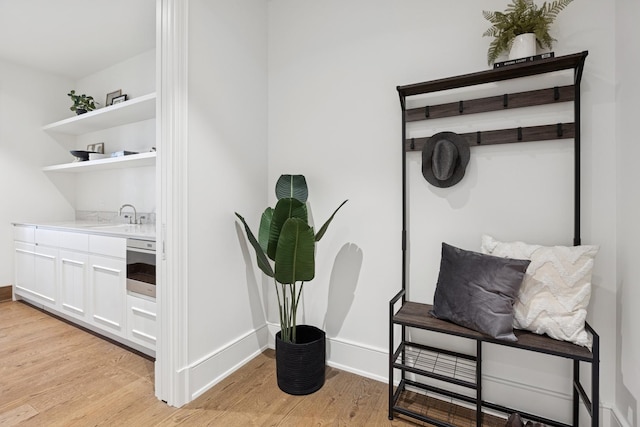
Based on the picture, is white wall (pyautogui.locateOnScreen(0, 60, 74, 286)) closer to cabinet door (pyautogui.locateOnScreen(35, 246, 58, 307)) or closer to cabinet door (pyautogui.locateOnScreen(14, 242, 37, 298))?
cabinet door (pyautogui.locateOnScreen(14, 242, 37, 298))

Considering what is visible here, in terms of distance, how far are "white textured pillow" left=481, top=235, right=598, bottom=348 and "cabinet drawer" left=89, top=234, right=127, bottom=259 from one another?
2579mm

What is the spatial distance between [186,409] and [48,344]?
168 centimetres

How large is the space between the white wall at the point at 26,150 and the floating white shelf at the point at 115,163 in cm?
20

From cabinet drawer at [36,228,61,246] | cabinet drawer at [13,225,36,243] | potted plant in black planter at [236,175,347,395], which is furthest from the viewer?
cabinet drawer at [13,225,36,243]

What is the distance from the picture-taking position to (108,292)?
8.13 ft

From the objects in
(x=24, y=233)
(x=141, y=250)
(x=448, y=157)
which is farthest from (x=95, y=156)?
(x=448, y=157)

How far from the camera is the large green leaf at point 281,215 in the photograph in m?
1.84

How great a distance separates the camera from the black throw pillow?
4.48 ft

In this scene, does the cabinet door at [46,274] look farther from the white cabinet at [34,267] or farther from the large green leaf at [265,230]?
the large green leaf at [265,230]

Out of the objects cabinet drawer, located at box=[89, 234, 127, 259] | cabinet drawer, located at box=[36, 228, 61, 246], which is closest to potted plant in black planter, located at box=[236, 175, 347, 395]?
cabinet drawer, located at box=[89, 234, 127, 259]

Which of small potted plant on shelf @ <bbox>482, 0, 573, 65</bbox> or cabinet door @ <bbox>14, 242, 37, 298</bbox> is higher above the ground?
small potted plant on shelf @ <bbox>482, 0, 573, 65</bbox>

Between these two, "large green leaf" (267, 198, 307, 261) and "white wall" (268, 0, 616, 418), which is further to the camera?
"large green leaf" (267, 198, 307, 261)

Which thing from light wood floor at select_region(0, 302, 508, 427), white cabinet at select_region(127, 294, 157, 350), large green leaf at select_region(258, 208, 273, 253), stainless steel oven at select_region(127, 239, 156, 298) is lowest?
light wood floor at select_region(0, 302, 508, 427)

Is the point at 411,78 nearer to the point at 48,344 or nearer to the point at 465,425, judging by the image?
the point at 465,425
